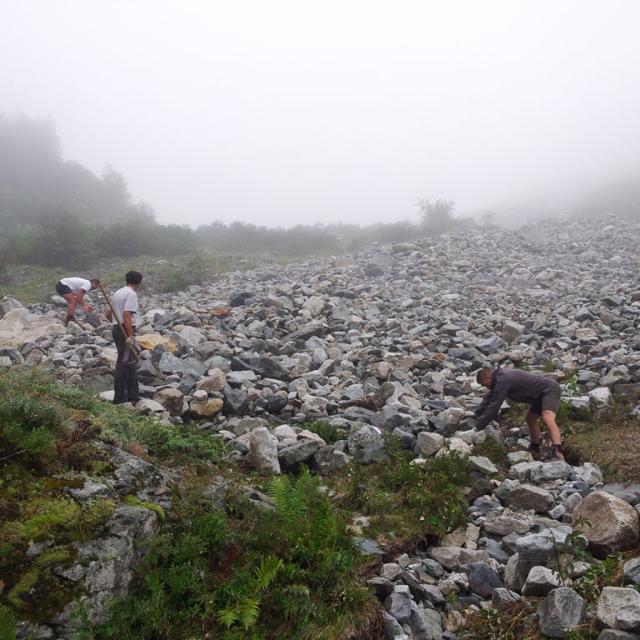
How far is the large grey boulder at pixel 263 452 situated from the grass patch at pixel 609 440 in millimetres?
3534

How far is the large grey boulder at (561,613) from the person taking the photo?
3203mm

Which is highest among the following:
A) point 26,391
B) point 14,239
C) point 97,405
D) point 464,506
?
point 14,239

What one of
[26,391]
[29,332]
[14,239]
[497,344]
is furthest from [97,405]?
[14,239]

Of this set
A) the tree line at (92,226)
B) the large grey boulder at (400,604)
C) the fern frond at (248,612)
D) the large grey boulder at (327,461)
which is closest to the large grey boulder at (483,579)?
the large grey boulder at (400,604)

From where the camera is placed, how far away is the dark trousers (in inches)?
283

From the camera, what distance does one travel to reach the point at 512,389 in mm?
6824

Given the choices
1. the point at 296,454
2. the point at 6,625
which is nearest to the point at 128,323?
the point at 296,454

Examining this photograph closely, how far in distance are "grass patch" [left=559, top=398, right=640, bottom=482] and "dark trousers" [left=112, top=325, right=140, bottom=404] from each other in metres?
5.85

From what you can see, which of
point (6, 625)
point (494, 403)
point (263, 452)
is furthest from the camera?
point (494, 403)

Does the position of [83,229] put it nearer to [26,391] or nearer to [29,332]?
[29,332]

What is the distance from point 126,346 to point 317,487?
12.0ft

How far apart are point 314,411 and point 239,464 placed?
183cm

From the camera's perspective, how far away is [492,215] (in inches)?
1265

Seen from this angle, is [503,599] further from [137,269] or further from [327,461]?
[137,269]
